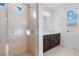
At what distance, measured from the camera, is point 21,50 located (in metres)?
1.33

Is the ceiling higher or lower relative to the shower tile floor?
higher

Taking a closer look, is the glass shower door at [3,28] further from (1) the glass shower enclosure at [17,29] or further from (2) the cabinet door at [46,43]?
(2) the cabinet door at [46,43]

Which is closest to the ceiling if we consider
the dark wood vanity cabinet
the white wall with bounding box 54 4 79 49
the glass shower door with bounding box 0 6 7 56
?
the white wall with bounding box 54 4 79 49

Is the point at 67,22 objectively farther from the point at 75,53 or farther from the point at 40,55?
the point at 40,55

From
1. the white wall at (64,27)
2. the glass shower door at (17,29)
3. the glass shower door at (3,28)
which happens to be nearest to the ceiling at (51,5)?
the white wall at (64,27)

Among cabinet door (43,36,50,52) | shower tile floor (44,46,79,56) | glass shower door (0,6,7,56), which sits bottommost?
shower tile floor (44,46,79,56)

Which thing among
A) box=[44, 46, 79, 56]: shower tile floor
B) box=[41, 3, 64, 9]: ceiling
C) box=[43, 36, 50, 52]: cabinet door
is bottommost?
box=[44, 46, 79, 56]: shower tile floor

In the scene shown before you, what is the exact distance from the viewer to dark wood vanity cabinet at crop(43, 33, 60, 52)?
54.3 inches

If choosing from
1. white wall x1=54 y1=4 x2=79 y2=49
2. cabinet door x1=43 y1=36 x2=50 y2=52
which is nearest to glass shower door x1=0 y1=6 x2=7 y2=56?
cabinet door x1=43 y1=36 x2=50 y2=52

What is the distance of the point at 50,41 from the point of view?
1398 millimetres

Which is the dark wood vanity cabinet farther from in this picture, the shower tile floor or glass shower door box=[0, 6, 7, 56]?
glass shower door box=[0, 6, 7, 56]

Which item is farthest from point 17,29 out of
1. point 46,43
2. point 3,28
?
point 46,43

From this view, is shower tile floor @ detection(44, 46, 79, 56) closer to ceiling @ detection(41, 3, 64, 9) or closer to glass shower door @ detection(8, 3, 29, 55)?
glass shower door @ detection(8, 3, 29, 55)

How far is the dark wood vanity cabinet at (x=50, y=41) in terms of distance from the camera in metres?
1.38
